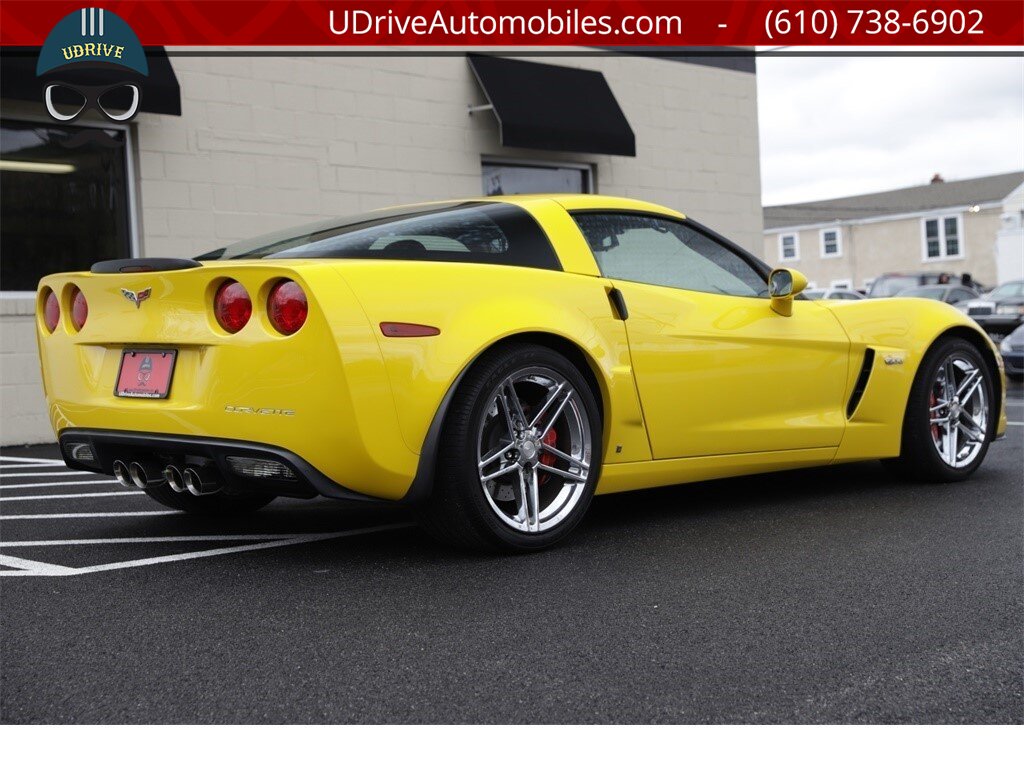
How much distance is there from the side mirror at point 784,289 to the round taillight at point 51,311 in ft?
9.73

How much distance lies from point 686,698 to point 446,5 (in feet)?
33.6

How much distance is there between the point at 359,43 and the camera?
11.4 m

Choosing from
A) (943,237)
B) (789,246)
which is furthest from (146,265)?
(789,246)

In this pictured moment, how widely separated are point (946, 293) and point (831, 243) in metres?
29.9

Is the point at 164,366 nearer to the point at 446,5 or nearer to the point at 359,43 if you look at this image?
the point at 359,43

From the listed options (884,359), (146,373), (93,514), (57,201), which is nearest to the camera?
(146,373)

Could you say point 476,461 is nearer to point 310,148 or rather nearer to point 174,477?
point 174,477

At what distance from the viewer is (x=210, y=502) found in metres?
5.30

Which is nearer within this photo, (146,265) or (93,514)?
(146,265)

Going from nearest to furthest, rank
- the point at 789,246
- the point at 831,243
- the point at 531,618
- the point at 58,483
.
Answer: the point at 531,618 < the point at 58,483 < the point at 831,243 < the point at 789,246

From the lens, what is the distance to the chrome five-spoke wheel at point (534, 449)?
13.9 feet

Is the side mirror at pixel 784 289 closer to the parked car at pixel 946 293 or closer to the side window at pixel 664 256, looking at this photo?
the side window at pixel 664 256

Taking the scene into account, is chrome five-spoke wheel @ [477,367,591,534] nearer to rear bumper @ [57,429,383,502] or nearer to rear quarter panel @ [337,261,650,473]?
rear quarter panel @ [337,261,650,473]
